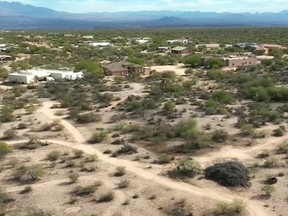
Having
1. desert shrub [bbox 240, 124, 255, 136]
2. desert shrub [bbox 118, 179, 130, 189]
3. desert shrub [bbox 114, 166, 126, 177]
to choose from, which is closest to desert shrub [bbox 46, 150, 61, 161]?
desert shrub [bbox 114, 166, 126, 177]

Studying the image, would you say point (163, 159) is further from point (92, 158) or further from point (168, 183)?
point (92, 158)

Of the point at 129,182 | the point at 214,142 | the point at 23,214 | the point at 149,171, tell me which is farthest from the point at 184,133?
the point at 23,214

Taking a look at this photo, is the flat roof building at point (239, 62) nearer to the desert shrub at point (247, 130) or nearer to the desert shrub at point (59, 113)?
the desert shrub at point (59, 113)

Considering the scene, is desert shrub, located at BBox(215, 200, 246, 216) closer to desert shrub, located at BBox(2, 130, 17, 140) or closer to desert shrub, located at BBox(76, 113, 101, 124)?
desert shrub, located at BBox(2, 130, 17, 140)

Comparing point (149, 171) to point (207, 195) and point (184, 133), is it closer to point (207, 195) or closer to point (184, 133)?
point (207, 195)

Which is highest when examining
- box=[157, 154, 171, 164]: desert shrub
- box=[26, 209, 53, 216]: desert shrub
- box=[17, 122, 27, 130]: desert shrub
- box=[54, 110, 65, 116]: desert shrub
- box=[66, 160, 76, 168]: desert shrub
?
box=[157, 154, 171, 164]: desert shrub

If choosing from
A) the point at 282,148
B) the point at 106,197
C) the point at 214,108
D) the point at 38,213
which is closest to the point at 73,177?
the point at 106,197

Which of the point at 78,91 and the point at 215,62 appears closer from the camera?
the point at 78,91
